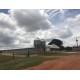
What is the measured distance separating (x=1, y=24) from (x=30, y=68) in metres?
6.68

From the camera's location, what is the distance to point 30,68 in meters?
16.6

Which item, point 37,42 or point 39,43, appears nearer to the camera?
point 37,42
